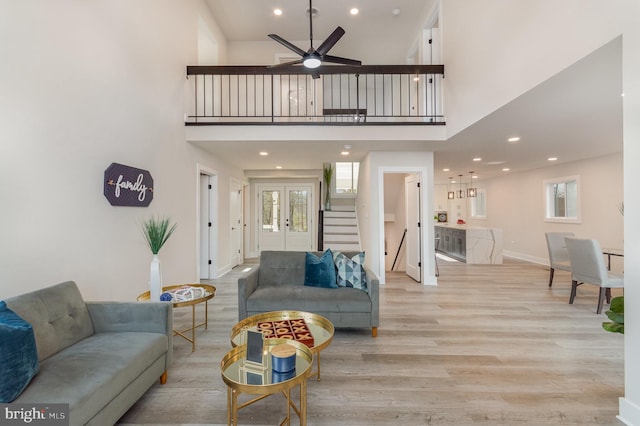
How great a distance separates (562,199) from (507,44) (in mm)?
5989

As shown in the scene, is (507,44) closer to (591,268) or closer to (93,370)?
(591,268)

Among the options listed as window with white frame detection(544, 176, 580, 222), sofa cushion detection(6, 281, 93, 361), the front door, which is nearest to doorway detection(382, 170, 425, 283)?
the front door

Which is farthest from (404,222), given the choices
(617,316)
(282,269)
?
(617,316)

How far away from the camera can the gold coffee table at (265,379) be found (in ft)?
4.76

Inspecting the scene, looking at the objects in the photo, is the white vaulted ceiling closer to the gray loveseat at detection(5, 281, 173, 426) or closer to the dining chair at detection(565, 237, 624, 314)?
the dining chair at detection(565, 237, 624, 314)

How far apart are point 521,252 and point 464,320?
6217 millimetres

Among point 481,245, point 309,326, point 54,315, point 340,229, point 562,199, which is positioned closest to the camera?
point 54,315

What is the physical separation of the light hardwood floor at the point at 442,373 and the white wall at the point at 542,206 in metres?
2.85

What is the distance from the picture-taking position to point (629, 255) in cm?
178

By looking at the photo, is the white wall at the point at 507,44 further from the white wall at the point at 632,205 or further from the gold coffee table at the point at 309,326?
the gold coffee table at the point at 309,326

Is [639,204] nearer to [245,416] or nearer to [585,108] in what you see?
[585,108]

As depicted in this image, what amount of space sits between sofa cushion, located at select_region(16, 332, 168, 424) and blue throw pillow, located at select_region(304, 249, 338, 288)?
168cm

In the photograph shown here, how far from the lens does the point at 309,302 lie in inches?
120

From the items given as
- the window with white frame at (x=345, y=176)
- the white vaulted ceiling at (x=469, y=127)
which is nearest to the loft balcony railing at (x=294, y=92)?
the white vaulted ceiling at (x=469, y=127)
